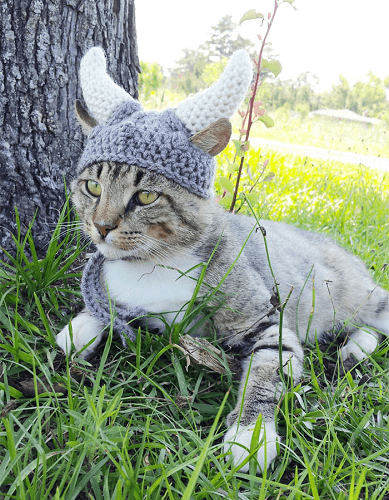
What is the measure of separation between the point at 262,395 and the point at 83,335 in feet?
2.48

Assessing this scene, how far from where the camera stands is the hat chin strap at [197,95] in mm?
1589

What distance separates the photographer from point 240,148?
98.3 inches

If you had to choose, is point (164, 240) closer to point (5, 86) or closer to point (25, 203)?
point (25, 203)

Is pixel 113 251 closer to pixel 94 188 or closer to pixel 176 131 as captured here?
pixel 94 188

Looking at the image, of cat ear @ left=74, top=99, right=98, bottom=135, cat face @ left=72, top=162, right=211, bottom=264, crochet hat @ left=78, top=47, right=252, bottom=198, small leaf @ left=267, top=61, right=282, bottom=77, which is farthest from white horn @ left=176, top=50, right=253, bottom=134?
small leaf @ left=267, top=61, right=282, bottom=77

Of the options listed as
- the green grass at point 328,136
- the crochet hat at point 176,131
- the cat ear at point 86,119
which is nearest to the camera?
the crochet hat at point 176,131

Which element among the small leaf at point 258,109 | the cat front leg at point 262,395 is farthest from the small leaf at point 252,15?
the cat front leg at point 262,395

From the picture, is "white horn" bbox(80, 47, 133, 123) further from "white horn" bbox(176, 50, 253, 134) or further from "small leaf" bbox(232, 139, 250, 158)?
"small leaf" bbox(232, 139, 250, 158)

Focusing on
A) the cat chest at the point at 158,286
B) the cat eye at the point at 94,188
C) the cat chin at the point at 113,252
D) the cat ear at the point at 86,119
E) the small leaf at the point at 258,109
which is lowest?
the cat chest at the point at 158,286

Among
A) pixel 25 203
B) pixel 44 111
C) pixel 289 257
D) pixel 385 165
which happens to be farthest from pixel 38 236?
pixel 385 165

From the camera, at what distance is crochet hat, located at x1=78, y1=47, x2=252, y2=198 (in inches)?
61.9

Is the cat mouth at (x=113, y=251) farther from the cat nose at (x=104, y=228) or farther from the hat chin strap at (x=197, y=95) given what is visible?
the hat chin strap at (x=197, y=95)

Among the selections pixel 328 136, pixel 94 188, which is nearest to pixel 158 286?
pixel 94 188

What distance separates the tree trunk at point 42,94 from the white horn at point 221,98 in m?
0.92
